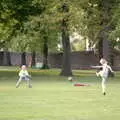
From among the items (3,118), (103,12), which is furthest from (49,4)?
(3,118)

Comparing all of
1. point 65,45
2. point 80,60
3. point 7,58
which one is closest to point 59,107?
point 65,45

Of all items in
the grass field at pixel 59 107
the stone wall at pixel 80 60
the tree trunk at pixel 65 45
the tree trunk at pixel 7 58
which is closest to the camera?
the grass field at pixel 59 107

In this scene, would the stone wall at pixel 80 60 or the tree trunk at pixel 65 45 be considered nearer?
the tree trunk at pixel 65 45

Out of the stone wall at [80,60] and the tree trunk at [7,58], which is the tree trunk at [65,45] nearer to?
the stone wall at [80,60]

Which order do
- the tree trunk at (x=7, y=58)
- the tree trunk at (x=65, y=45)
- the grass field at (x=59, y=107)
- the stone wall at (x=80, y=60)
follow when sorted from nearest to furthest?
the grass field at (x=59, y=107) → the tree trunk at (x=65, y=45) → the stone wall at (x=80, y=60) → the tree trunk at (x=7, y=58)

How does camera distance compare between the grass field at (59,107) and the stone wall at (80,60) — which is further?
the stone wall at (80,60)

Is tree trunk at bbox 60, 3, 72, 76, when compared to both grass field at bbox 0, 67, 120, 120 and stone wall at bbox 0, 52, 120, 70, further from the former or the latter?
grass field at bbox 0, 67, 120, 120

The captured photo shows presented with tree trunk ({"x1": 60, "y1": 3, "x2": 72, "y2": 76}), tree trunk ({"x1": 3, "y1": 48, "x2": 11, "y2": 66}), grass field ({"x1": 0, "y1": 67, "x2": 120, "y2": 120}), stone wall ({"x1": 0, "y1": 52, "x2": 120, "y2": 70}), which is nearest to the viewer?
grass field ({"x1": 0, "y1": 67, "x2": 120, "y2": 120})

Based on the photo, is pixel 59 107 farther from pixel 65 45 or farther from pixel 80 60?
pixel 80 60

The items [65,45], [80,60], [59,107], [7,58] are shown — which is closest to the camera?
[59,107]

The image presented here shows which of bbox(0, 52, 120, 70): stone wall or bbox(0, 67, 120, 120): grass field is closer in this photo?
bbox(0, 67, 120, 120): grass field

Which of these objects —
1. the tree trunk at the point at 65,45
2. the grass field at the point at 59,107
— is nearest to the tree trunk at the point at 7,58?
the tree trunk at the point at 65,45

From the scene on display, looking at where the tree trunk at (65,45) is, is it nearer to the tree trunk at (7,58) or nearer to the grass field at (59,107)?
the grass field at (59,107)

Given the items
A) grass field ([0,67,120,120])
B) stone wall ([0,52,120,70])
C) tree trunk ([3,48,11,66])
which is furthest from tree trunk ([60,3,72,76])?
tree trunk ([3,48,11,66])
